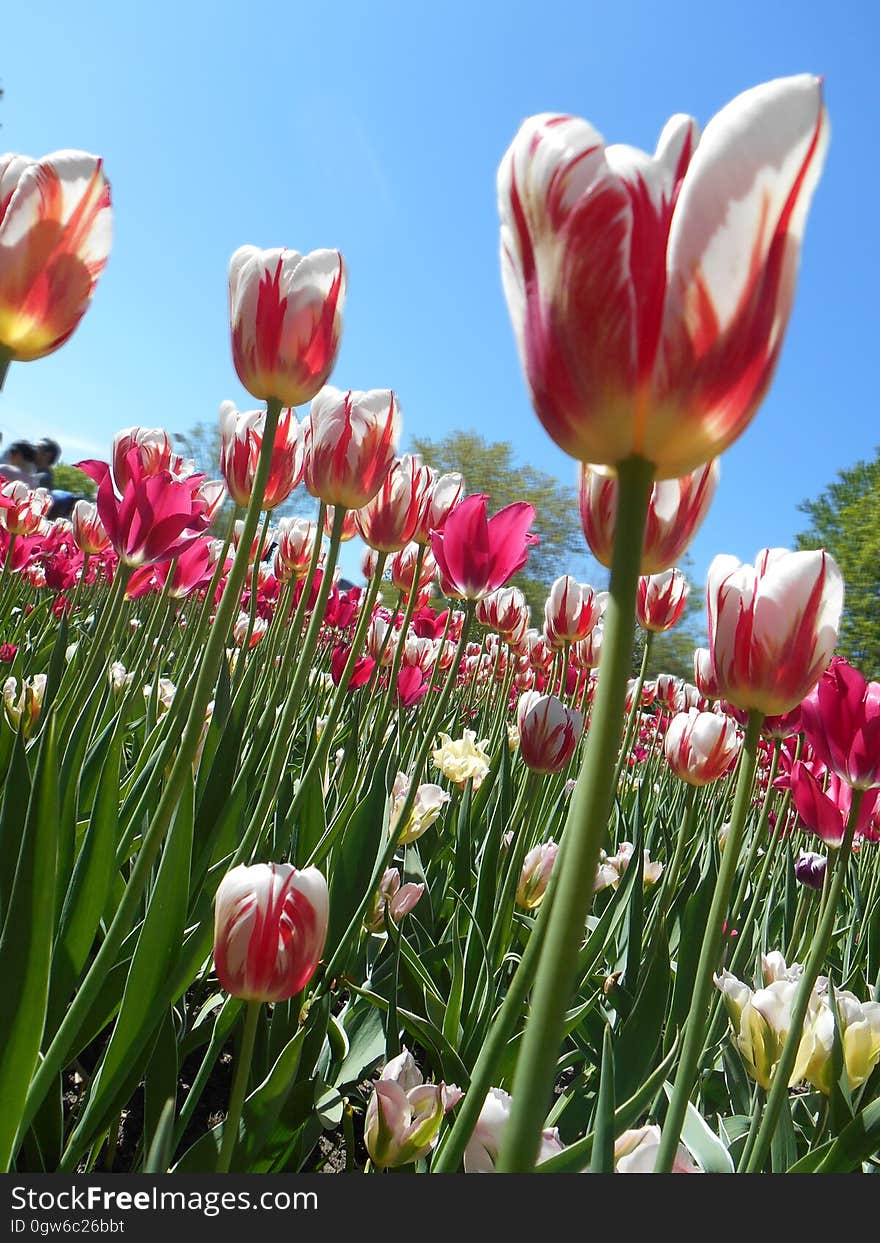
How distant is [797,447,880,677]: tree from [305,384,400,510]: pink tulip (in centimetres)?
2500

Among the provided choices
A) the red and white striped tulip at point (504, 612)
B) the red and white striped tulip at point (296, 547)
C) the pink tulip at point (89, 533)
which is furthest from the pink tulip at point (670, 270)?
the pink tulip at point (89, 533)

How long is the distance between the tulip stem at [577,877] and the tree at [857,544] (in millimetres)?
25630

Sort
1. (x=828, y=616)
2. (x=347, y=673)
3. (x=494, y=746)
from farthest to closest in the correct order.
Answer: (x=494, y=746), (x=347, y=673), (x=828, y=616)

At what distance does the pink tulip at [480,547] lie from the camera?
1.48 meters

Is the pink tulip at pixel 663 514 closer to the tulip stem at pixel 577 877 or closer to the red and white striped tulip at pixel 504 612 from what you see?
the tulip stem at pixel 577 877

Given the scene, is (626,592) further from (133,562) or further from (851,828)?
(133,562)

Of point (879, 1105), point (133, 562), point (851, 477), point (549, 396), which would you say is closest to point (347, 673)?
point (133, 562)

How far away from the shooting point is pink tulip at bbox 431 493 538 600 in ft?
4.86

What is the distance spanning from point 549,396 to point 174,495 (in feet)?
3.55

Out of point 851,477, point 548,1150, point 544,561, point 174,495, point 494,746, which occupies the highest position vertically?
point 851,477

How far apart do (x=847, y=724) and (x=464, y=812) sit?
1.28m

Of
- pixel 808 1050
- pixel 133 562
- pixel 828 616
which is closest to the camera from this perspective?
pixel 828 616

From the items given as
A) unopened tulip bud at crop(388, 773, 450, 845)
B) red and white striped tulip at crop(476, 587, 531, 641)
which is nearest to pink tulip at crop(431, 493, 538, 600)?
unopened tulip bud at crop(388, 773, 450, 845)

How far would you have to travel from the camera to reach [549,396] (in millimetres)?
429
